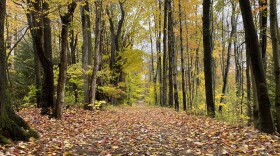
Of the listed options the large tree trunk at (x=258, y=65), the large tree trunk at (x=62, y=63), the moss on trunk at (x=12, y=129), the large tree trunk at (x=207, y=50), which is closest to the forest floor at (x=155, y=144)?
the moss on trunk at (x=12, y=129)

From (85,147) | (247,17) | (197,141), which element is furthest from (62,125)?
(247,17)

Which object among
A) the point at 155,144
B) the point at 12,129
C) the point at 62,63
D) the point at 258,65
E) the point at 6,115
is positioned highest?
the point at 62,63

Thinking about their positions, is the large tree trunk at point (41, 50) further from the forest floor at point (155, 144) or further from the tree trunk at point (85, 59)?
the forest floor at point (155, 144)

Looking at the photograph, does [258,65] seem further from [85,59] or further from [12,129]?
[85,59]

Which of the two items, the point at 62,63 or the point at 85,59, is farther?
the point at 85,59

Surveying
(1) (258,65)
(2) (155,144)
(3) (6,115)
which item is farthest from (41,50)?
(1) (258,65)

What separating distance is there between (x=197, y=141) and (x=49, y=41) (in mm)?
8809

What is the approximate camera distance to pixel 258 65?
A: 680 cm

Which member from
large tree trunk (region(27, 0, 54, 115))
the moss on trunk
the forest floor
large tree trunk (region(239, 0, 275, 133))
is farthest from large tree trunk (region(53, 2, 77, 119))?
large tree trunk (region(239, 0, 275, 133))

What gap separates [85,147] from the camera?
6.09 meters

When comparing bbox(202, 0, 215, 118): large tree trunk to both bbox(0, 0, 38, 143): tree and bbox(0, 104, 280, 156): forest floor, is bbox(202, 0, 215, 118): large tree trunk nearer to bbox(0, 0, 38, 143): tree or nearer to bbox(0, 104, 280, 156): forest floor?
bbox(0, 104, 280, 156): forest floor

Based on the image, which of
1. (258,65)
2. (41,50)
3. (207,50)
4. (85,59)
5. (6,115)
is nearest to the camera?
(6,115)

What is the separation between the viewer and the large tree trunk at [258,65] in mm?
6723

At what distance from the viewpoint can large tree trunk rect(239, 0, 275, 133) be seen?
6.72 m
